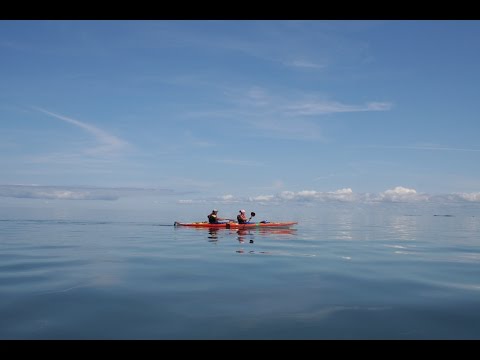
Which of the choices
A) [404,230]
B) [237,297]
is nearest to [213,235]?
[237,297]

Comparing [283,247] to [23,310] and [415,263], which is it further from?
[23,310]

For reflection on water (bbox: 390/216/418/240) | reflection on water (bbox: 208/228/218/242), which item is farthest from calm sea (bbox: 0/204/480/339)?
reflection on water (bbox: 390/216/418/240)

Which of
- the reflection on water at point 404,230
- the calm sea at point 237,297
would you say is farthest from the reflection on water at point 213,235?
the reflection on water at point 404,230

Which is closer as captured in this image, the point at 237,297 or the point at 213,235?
the point at 237,297

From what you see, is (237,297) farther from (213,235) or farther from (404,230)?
(404,230)

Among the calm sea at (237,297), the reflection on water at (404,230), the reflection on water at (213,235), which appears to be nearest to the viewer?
the calm sea at (237,297)

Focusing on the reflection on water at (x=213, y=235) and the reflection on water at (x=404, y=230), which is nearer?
the reflection on water at (x=213, y=235)

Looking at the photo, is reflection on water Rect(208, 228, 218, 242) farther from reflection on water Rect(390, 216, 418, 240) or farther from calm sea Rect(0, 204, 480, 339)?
reflection on water Rect(390, 216, 418, 240)

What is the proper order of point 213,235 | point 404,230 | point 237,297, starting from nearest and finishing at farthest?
point 237,297, point 213,235, point 404,230

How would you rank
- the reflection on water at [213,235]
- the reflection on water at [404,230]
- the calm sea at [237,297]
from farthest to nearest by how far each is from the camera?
the reflection on water at [404,230] < the reflection on water at [213,235] < the calm sea at [237,297]

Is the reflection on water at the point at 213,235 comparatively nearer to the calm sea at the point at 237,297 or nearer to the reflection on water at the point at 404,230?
the calm sea at the point at 237,297

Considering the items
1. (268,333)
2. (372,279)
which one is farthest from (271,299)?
(372,279)
